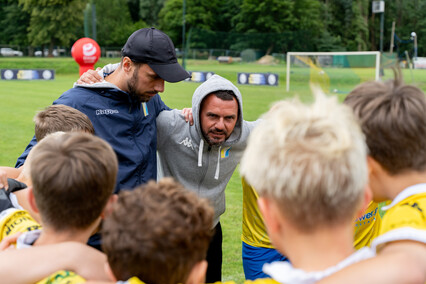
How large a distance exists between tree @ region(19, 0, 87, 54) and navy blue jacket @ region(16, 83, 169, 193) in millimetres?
63131

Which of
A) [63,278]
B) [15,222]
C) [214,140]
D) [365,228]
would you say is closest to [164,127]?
[214,140]

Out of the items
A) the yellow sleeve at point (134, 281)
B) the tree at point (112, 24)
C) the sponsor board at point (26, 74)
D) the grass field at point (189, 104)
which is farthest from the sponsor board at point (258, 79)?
the tree at point (112, 24)

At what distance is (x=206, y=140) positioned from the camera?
373cm

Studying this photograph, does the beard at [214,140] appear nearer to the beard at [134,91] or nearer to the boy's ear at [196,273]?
the beard at [134,91]

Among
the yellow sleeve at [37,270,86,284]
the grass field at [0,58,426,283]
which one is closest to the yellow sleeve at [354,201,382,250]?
the grass field at [0,58,426,283]

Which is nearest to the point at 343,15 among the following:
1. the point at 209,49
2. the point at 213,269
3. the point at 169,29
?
the point at 169,29

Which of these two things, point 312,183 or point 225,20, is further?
point 225,20

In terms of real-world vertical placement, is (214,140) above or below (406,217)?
below

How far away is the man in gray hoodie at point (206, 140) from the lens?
12.1 ft

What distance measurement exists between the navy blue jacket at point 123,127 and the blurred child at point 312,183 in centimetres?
198

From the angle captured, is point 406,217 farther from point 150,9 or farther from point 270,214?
A: point 150,9

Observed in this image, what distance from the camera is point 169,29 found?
64.4 meters

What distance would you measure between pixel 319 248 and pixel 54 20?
6640cm

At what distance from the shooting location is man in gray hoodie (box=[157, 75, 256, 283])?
3.70 m
